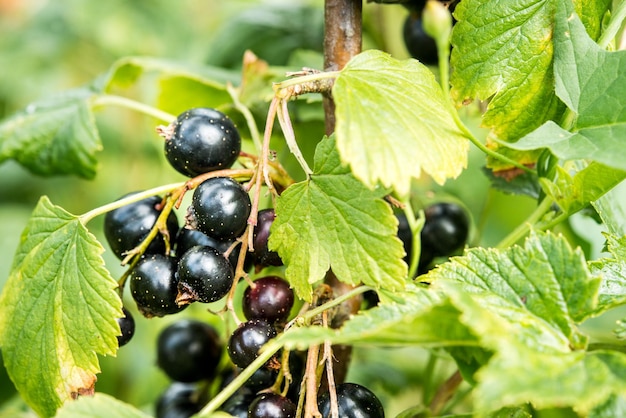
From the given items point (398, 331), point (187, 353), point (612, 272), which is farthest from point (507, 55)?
point (187, 353)

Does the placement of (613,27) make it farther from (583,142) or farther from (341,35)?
(341,35)

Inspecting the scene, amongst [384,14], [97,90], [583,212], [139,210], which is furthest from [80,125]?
[583,212]

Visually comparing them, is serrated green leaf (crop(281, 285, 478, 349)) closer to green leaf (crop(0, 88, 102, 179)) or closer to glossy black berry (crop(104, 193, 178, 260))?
glossy black berry (crop(104, 193, 178, 260))

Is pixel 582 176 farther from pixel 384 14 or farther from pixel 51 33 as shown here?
pixel 51 33

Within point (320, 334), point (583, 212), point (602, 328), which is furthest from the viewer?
point (602, 328)

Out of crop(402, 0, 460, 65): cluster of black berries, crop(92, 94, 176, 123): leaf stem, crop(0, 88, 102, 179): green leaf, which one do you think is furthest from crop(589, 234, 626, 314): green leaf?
crop(0, 88, 102, 179): green leaf

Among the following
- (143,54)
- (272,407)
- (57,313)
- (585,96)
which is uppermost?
(143,54)
